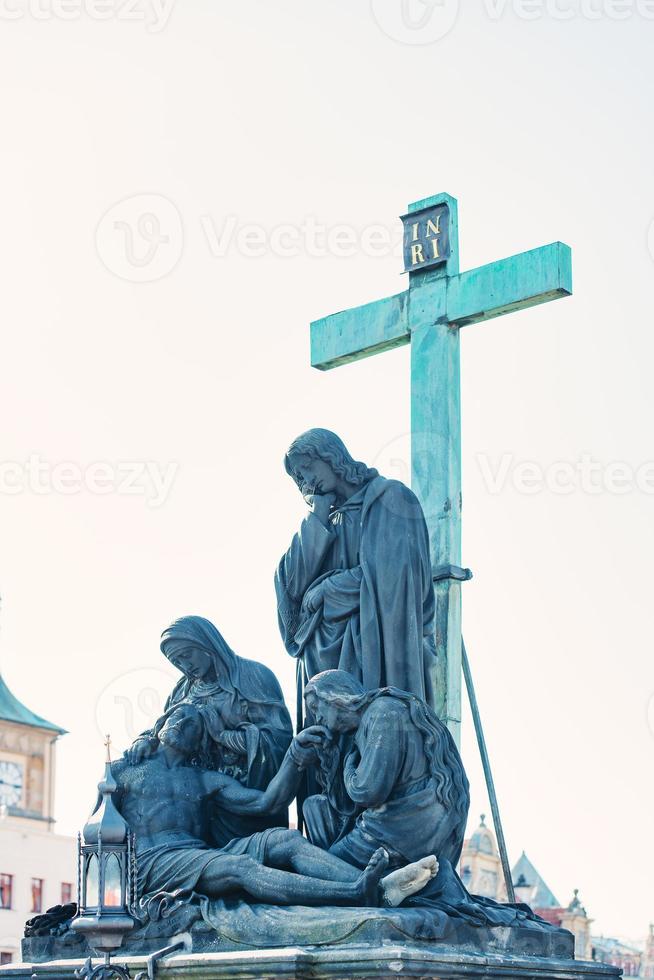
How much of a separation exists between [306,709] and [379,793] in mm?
952

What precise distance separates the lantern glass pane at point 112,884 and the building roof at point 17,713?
59.3 m

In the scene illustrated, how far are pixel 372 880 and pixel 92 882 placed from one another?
157 centimetres

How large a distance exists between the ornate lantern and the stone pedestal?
0.54 m

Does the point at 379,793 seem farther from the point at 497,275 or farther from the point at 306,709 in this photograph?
the point at 497,275

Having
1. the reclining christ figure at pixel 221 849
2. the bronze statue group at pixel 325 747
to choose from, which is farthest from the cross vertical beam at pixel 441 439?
the reclining christ figure at pixel 221 849

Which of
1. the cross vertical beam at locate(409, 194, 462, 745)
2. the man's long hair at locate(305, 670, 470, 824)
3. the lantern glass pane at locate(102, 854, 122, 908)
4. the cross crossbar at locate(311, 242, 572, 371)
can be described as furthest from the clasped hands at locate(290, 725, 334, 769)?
the cross crossbar at locate(311, 242, 572, 371)

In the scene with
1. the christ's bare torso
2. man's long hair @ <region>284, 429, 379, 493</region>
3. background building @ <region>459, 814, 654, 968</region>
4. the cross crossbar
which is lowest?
background building @ <region>459, 814, 654, 968</region>

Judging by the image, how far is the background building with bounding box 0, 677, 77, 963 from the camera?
58.0m

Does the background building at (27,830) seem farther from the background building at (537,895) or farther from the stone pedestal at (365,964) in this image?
the stone pedestal at (365,964)

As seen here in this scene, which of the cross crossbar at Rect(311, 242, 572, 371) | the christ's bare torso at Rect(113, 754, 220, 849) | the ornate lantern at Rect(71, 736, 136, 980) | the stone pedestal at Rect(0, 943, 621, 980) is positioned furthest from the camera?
the cross crossbar at Rect(311, 242, 572, 371)

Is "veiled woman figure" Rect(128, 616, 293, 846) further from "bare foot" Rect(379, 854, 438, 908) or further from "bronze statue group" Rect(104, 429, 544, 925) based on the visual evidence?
"bare foot" Rect(379, 854, 438, 908)

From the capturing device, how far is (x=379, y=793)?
10.7m

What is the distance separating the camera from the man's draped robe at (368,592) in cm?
1153

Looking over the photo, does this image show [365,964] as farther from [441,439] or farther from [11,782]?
[11,782]
